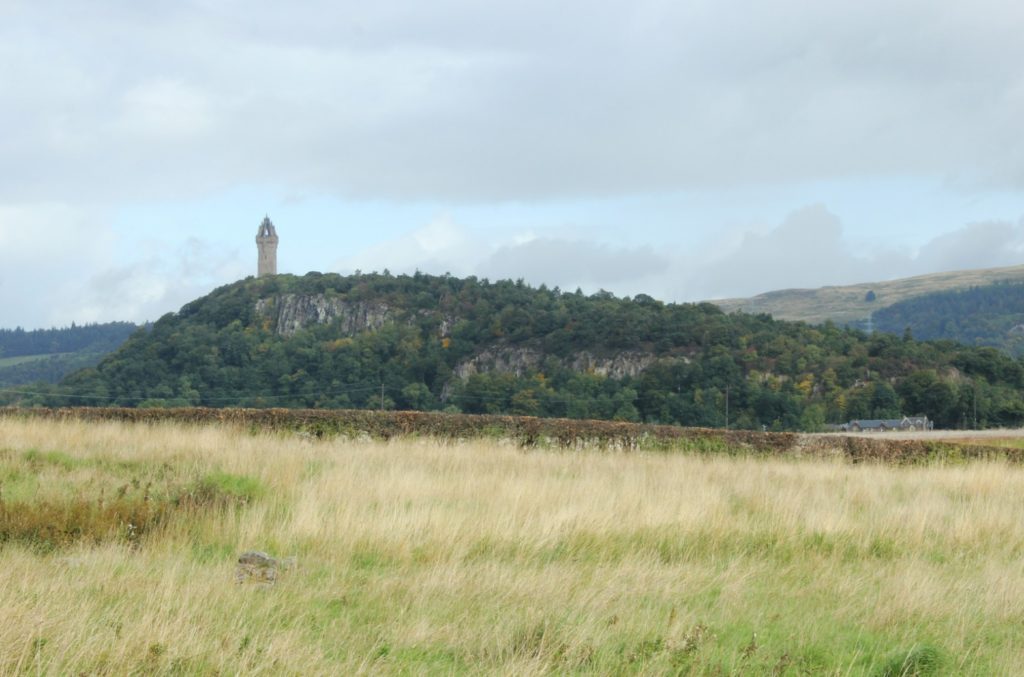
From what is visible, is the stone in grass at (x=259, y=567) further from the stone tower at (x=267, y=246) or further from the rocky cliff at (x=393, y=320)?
the stone tower at (x=267, y=246)

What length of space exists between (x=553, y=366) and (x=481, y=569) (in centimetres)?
7636

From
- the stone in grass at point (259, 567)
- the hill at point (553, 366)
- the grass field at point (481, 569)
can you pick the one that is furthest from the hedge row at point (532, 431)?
the hill at point (553, 366)

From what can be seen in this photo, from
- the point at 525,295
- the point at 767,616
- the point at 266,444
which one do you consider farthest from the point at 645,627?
the point at 525,295

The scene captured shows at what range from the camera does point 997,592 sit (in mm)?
7855

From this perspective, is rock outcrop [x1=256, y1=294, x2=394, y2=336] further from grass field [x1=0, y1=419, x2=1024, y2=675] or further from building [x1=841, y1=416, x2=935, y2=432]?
grass field [x1=0, y1=419, x2=1024, y2=675]

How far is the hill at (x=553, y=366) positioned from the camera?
63969 mm

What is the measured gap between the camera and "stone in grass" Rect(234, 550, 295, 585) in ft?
23.5

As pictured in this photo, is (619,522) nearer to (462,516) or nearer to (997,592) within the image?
(462,516)

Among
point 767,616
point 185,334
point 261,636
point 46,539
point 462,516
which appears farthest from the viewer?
point 185,334

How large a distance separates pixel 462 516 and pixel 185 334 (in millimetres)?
90911

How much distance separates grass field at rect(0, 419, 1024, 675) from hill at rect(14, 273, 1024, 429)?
49.1 m

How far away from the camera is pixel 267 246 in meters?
192

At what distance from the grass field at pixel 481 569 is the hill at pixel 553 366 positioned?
161 ft

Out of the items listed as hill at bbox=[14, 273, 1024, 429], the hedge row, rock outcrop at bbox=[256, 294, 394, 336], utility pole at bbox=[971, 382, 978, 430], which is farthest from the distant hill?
the hedge row
